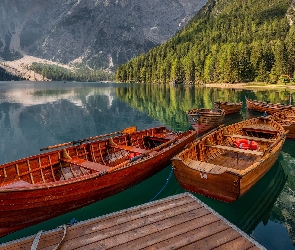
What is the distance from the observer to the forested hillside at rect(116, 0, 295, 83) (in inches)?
4301

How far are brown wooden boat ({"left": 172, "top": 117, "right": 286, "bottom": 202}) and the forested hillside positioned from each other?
92646mm

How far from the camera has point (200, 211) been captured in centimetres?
856

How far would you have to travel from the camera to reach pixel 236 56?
370ft

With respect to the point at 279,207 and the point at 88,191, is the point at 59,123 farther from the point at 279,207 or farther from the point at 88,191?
the point at 279,207

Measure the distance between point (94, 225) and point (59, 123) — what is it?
36.6 m

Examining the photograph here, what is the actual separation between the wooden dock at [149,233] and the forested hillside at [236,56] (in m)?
105

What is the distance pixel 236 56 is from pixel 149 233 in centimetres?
11573

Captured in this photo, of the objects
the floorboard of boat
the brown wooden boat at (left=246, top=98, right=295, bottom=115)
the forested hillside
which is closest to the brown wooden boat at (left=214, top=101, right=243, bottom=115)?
the brown wooden boat at (left=246, top=98, right=295, bottom=115)

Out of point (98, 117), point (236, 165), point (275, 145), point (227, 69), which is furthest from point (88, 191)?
point (227, 69)

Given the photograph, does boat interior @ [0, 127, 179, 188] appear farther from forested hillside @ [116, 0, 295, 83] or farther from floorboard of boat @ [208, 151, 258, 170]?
forested hillside @ [116, 0, 295, 83]

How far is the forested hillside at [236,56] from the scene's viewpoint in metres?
109

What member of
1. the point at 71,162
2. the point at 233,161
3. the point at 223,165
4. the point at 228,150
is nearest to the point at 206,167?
the point at 223,165

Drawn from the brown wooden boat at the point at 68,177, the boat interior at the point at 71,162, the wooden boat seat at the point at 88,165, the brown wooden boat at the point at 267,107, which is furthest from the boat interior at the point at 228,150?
the brown wooden boat at the point at 267,107

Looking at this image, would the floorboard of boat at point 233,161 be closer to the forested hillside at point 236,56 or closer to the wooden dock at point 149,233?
the wooden dock at point 149,233
